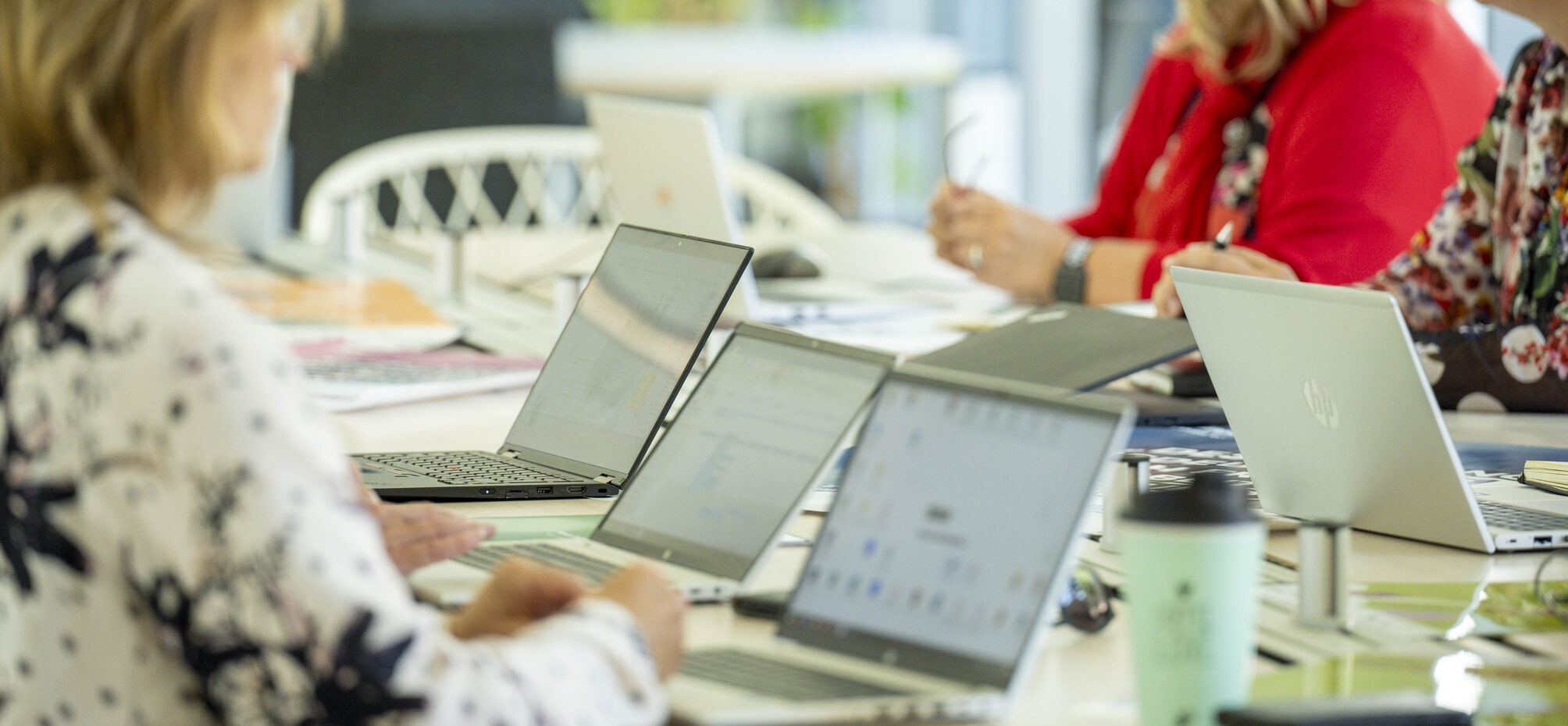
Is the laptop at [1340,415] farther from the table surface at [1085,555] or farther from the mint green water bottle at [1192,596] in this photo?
the mint green water bottle at [1192,596]

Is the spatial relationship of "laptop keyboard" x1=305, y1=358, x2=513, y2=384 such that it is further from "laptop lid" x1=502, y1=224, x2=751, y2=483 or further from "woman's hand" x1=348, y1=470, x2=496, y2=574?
"woman's hand" x1=348, y1=470, x2=496, y2=574

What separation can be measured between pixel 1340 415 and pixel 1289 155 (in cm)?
122

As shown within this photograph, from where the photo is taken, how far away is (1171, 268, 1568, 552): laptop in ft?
3.49

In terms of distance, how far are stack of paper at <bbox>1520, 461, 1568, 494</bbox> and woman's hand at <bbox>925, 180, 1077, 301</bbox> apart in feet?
3.41

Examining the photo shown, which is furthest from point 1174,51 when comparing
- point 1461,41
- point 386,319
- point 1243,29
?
point 386,319

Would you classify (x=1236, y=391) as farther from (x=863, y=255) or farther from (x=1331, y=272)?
(x=863, y=255)

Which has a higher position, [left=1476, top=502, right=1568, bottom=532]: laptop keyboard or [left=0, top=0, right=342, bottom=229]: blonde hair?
[left=1476, top=502, right=1568, bottom=532]: laptop keyboard

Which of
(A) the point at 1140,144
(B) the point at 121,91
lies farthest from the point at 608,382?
(A) the point at 1140,144

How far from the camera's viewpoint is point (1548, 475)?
4.43ft

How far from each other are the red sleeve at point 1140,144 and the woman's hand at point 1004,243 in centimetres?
37

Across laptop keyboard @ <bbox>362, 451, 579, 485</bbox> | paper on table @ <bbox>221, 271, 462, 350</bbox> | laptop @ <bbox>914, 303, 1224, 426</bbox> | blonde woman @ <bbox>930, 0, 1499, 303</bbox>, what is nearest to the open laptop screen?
laptop keyboard @ <bbox>362, 451, 579, 485</bbox>

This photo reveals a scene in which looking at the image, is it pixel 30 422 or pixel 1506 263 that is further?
pixel 1506 263

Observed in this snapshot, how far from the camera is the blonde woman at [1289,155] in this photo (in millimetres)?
2168

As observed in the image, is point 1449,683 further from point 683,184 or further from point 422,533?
point 683,184
